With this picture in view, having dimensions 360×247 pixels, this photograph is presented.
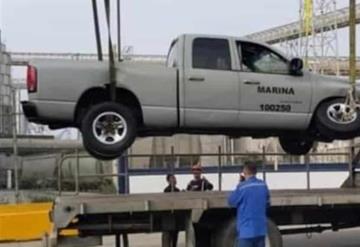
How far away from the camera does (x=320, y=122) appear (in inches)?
395

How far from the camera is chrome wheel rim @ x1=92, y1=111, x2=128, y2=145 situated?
9.31 meters

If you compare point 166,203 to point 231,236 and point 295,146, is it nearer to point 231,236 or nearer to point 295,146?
point 231,236

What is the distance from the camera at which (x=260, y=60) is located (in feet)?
32.9

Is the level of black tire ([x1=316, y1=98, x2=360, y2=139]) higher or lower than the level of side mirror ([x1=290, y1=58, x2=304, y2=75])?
lower

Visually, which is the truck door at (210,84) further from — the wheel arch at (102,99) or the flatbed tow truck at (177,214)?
the flatbed tow truck at (177,214)

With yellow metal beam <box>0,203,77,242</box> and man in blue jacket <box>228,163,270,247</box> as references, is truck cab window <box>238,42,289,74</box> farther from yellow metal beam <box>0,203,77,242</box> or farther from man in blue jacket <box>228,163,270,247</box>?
yellow metal beam <box>0,203,77,242</box>

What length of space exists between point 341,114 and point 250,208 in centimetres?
319

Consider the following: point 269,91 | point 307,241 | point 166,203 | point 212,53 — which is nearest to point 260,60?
point 269,91

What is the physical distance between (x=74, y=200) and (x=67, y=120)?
128cm

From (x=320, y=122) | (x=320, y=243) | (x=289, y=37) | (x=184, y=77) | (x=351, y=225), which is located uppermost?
(x=289, y=37)

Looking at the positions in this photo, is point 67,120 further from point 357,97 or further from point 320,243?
point 320,243

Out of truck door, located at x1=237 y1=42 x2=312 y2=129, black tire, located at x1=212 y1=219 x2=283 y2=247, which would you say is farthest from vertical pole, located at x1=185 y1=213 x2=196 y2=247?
truck door, located at x1=237 y1=42 x2=312 y2=129

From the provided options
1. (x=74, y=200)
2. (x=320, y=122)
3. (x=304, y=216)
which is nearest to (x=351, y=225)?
(x=304, y=216)

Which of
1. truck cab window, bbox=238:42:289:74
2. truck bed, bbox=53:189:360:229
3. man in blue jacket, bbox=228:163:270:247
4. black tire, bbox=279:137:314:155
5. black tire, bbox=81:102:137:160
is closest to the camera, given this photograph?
man in blue jacket, bbox=228:163:270:247
